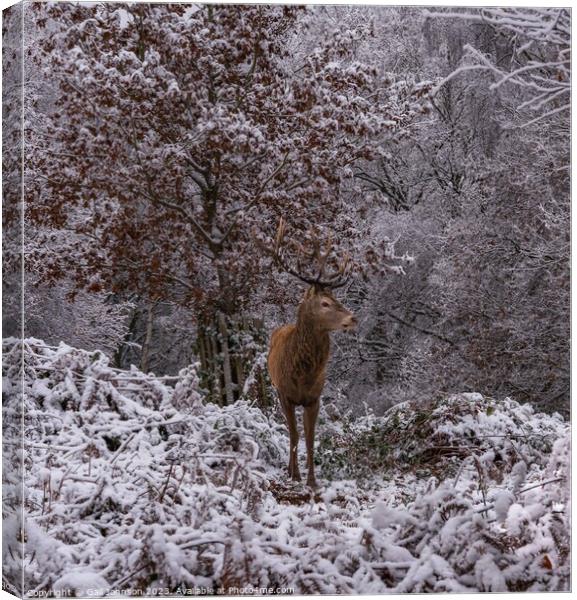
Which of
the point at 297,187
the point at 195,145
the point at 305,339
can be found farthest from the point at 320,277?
the point at 195,145

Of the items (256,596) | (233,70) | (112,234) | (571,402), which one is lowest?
(256,596)

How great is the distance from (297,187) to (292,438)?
1515 millimetres

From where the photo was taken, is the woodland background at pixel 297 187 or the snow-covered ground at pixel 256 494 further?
the woodland background at pixel 297 187

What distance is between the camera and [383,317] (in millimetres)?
7418

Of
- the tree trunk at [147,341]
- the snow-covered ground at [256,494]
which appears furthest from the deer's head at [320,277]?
the tree trunk at [147,341]

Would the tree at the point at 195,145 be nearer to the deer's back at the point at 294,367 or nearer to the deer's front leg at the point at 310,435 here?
the deer's back at the point at 294,367

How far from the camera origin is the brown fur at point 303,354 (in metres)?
7.36

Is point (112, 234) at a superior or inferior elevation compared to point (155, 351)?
superior

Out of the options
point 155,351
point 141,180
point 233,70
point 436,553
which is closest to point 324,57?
point 233,70

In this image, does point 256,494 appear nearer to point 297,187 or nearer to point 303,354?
point 303,354

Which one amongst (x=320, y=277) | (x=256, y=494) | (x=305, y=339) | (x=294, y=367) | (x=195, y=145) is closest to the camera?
(x=256, y=494)

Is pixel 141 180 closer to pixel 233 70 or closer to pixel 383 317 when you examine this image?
pixel 233 70

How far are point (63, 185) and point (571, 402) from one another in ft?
10.8

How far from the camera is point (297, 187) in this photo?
7.30 metres
